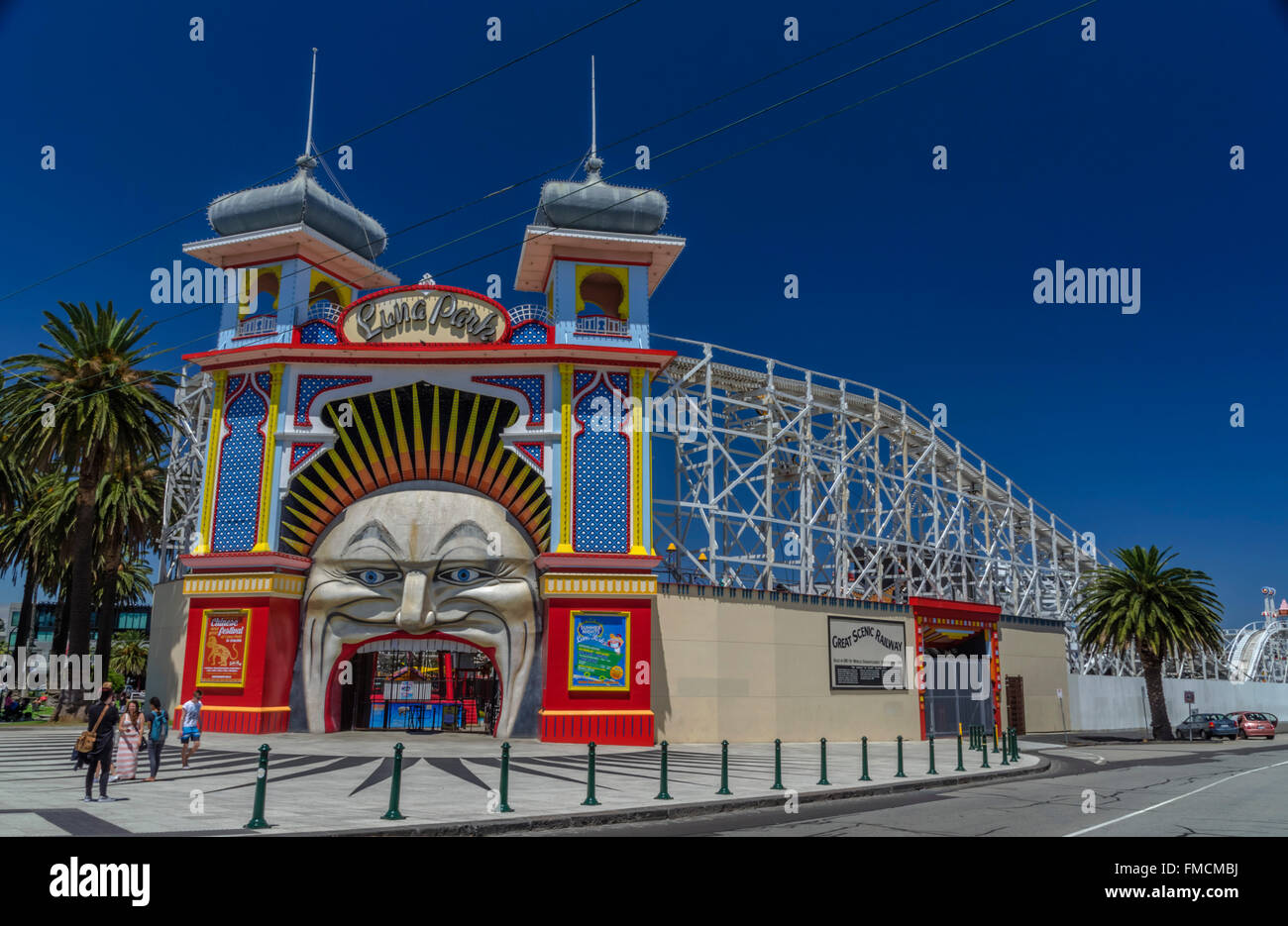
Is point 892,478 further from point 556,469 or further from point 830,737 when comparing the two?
point 556,469

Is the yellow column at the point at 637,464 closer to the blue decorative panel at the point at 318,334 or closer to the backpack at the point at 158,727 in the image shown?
the blue decorative panel at the point at 318,334

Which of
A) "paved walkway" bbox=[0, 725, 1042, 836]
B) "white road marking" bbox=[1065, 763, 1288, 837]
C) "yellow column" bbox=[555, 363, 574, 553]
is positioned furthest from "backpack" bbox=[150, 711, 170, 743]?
"white road marking" bbox=[1065, 763, 1288, 837]

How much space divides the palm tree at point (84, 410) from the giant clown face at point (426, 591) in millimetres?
8847

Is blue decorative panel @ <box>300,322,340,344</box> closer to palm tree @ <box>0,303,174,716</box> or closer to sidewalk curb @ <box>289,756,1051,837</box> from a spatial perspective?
palm tree @ <box>0,303,174,716</box>

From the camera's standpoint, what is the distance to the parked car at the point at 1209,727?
139ft

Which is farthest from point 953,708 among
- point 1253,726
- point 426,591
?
point 426,591

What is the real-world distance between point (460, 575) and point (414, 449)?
4.24m

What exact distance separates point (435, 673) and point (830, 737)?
13.9 m

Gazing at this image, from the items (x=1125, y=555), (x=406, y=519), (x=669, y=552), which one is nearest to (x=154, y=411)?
(x=406, y=519)

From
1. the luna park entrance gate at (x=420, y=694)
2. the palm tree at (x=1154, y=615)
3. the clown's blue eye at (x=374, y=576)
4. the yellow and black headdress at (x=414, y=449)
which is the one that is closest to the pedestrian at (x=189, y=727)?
the clown's blue eye at (x=374, y=576)

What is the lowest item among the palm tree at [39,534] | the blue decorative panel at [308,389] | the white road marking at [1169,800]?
the white road marking at [1169,800]

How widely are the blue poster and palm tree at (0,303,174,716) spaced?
16271 millimetres

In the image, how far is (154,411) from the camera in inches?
1291
